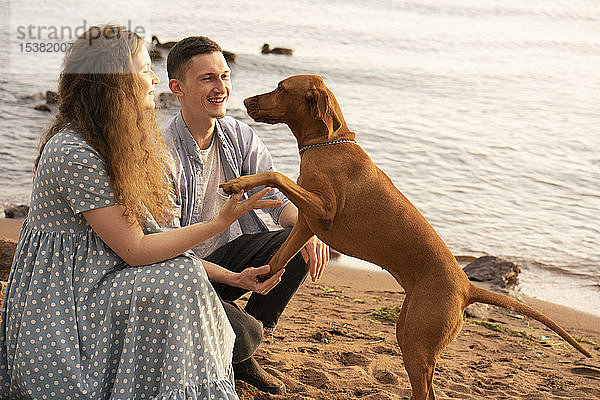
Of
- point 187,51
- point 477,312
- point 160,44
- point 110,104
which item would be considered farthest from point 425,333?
point 160,44

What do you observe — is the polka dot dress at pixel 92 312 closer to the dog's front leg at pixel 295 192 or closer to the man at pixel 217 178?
the dog's front leg at pixel 295 192

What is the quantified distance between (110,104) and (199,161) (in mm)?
1052

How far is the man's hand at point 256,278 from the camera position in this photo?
11.0 feet

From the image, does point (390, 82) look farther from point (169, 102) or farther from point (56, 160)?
point (56, 160)

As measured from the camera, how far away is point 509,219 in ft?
29.2

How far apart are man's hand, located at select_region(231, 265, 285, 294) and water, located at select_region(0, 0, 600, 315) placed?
404 cm

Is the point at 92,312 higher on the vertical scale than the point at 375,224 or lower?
lower

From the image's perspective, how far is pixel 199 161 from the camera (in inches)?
161

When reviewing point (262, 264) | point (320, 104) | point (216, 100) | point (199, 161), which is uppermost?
point (320, 104)

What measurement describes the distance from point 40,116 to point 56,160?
1030 cm

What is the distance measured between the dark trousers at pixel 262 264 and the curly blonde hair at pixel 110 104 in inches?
37.7

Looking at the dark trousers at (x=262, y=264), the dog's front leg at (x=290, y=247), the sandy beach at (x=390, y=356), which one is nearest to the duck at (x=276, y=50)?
the sandy beach at (x=390, y=356)

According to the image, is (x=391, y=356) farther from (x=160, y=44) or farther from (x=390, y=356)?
(x=160, y=44)

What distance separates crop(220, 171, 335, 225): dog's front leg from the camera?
2.84 m
